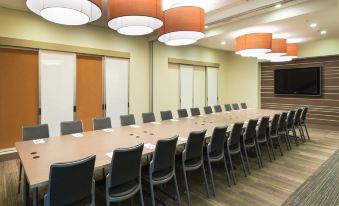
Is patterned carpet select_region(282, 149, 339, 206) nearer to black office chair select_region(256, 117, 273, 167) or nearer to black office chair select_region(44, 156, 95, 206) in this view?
black office chair select_region(256, 117, 273, 167)

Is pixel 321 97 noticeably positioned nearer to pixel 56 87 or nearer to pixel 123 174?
pixel 123 174

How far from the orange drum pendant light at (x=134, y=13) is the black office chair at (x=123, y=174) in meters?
1.69

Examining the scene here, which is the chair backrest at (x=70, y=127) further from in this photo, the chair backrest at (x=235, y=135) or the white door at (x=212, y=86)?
the white door at (x=212, y=86)

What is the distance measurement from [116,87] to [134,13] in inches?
151

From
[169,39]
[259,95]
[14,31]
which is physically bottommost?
[259,95]

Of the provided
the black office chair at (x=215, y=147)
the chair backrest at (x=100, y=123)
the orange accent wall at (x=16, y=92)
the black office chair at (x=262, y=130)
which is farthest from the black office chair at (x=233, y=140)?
the orange accent wall at (x=16, y=92)

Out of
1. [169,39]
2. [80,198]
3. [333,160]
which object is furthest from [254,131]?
[80,198]

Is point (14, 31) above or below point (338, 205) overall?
above

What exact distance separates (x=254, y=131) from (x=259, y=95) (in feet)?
19.2

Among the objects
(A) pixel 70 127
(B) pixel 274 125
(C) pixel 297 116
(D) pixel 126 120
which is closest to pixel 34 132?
(A) pixel 70 127

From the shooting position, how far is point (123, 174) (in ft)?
7.06

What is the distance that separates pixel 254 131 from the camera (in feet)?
12.9

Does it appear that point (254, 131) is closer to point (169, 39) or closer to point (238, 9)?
point (169, 39)

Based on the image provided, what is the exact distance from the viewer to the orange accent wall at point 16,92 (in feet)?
15.1
